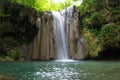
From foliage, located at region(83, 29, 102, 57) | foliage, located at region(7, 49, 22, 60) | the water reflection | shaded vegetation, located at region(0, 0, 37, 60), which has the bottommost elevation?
the water reflection

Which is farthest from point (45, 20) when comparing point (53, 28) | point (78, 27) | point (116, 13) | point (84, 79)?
point (84, 79)

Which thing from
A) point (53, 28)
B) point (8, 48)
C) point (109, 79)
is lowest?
point (109, 79)

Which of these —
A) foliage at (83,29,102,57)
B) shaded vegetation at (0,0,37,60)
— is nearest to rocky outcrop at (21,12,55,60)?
shaded vegetation at (0,0,37,60)

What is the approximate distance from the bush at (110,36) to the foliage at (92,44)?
3.88ft

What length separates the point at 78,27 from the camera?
2167 inches

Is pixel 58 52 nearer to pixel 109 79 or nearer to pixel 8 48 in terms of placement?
pixel 8 48

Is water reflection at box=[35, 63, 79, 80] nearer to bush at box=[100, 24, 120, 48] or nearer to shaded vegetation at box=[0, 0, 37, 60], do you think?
bush at box=[100, 24, 120, 48]

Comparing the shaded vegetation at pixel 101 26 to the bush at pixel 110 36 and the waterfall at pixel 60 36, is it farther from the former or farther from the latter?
the waterfall at pixel 60 36

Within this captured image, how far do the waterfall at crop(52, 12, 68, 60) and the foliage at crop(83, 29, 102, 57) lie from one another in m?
4.86

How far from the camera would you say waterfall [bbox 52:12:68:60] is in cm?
5386

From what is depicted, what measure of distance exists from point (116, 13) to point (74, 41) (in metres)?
9.30

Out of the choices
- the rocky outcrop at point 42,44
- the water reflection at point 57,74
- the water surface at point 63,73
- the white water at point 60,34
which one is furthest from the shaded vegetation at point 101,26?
the water reflection at point 57,74

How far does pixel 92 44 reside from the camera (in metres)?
51.0

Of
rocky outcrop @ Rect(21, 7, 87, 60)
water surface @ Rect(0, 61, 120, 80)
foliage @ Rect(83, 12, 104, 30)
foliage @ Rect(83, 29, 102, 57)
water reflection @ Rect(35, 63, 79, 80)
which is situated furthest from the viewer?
foliage @ Rect(83, 12, 104, 30)
